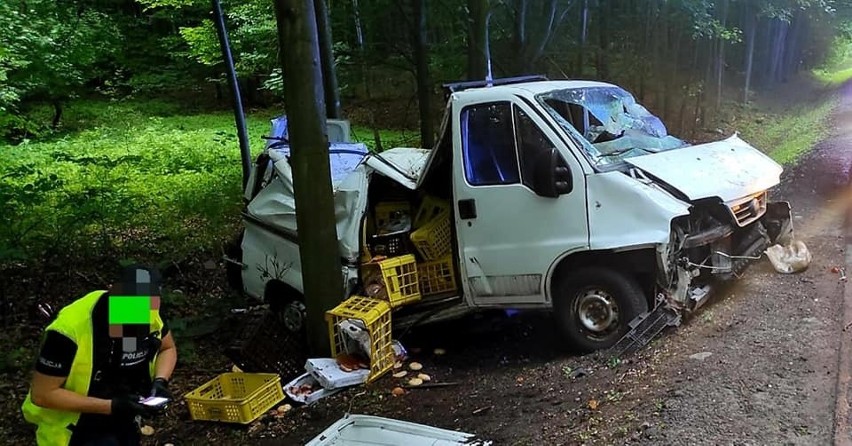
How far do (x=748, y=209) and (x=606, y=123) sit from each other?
138cm

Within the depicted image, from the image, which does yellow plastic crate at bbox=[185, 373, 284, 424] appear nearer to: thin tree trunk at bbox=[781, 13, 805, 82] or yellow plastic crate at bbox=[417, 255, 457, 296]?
yellow plastic crate at bbox=[417, 255, 457, 296]

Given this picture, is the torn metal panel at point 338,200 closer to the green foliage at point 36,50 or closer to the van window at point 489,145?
the van window at point 489,145

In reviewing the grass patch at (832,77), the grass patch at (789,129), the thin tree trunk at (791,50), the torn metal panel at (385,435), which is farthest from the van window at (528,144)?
the thin tree trunk at (791,50)

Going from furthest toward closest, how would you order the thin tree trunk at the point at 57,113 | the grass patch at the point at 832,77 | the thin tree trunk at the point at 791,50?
the thin tree trunk at the point at 791,50 < the grass patch at the point at 832,77 < the thin tree trunk at the point at 57,113

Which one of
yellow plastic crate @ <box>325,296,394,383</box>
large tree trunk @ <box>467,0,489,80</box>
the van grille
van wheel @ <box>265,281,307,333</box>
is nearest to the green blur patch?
yellow plastic crate @ <box>325,296,394,383</box>

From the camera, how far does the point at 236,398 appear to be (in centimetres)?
564

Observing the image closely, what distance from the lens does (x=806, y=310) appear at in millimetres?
5309

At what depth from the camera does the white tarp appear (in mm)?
6422

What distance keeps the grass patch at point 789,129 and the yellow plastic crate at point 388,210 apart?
364 inches

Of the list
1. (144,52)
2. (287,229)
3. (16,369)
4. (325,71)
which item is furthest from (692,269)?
(144,52)

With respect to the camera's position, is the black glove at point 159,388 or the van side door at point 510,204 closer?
the black glove at point 159,388

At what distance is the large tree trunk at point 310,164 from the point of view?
215 inches

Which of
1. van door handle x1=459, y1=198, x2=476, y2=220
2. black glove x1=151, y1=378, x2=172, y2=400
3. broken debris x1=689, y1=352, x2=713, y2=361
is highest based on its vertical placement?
van door handle x1=459, y1=198, x2=476, y2=220

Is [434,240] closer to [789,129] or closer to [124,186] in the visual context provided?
[124,186]
